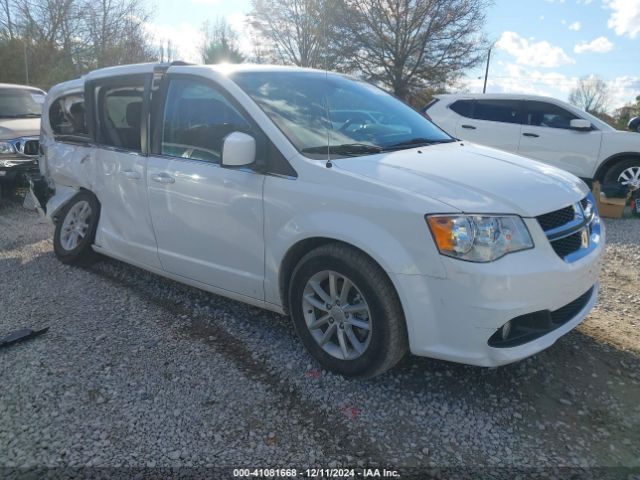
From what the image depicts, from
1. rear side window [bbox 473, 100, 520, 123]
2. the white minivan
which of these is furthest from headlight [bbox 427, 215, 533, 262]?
rear side window [bbox 473, 100, 520, 123]

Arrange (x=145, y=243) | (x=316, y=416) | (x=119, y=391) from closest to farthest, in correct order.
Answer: (x=316, y=416), (x=119, y=391), (x=145, y=243)

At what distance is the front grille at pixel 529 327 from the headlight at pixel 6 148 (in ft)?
25.6

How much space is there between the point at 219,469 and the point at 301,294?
43.1 inches

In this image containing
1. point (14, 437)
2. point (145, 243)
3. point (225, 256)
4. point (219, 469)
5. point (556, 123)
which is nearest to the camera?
point (219, 469)

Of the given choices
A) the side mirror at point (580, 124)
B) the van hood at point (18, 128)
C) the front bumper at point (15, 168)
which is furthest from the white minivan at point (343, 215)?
the side mirror at point (580, 124)

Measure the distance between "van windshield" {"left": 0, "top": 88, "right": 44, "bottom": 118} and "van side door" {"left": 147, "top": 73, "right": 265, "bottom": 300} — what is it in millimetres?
6920

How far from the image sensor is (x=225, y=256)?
11.4 feet

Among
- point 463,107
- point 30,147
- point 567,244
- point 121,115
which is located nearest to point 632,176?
point 463,107

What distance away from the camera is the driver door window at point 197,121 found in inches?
136

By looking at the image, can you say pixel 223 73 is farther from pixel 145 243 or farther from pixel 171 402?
pixel 171 402

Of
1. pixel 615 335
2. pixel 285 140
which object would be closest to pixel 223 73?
pixel 285 140

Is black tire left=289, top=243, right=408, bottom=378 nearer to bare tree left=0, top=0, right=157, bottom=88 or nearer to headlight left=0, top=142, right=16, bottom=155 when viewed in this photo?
headlight left=0, top=142, right=16, bottom=155

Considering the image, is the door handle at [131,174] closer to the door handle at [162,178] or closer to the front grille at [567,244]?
the door handle at [162,178]

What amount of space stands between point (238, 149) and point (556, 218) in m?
1.83
